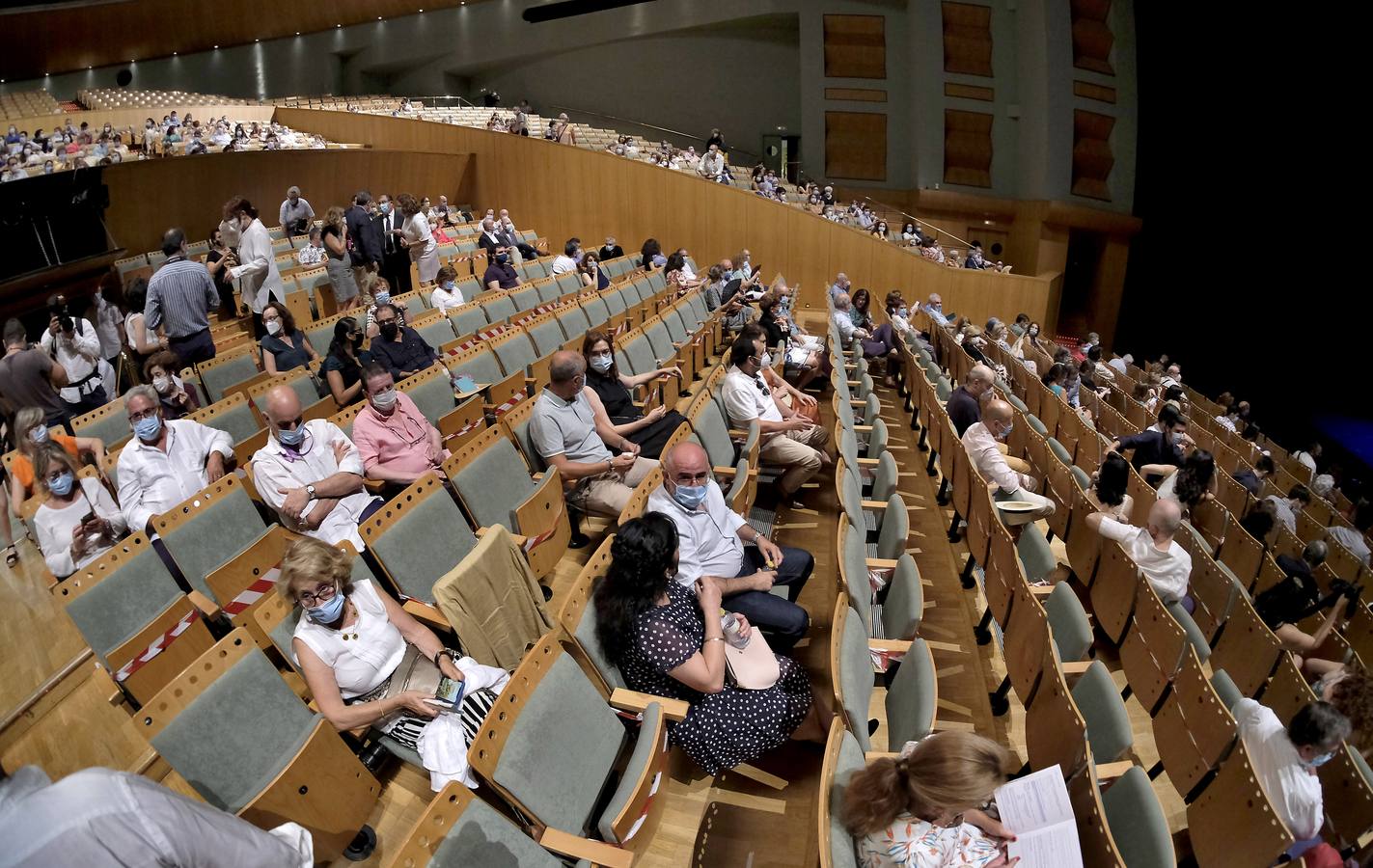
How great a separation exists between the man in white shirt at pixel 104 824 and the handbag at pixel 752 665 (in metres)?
1.33

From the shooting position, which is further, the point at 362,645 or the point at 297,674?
the point at 297,674

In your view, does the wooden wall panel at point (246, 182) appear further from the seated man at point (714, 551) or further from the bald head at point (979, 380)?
the bald head at point (979, 380)

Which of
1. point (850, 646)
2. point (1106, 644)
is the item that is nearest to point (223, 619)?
point (850, 646)

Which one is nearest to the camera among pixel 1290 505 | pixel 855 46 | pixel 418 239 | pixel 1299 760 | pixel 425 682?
pixel 1299 760

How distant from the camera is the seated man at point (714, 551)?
99.3 inches

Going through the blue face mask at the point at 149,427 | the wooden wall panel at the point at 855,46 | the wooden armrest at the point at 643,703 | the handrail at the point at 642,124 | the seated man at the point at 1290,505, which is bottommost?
the seated man at the point at 1290,505

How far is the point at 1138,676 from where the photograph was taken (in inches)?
105

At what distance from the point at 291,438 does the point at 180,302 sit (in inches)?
96.9

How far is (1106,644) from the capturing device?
10.7ft

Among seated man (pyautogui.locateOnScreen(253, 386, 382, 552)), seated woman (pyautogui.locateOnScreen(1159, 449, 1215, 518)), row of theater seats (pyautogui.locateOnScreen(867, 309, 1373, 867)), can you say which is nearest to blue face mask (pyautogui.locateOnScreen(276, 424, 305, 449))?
seated man (pyautogui.locateOnScreen(253, 386, 382, 552))

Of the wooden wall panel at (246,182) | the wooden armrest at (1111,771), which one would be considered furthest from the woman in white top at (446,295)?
the wooden armrest at (1111,771)

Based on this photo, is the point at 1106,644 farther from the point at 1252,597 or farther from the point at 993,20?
the point at 993,20

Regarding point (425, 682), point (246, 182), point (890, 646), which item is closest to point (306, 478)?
point (425, 682)

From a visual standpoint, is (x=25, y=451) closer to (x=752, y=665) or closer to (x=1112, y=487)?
(x=752, y=665)
